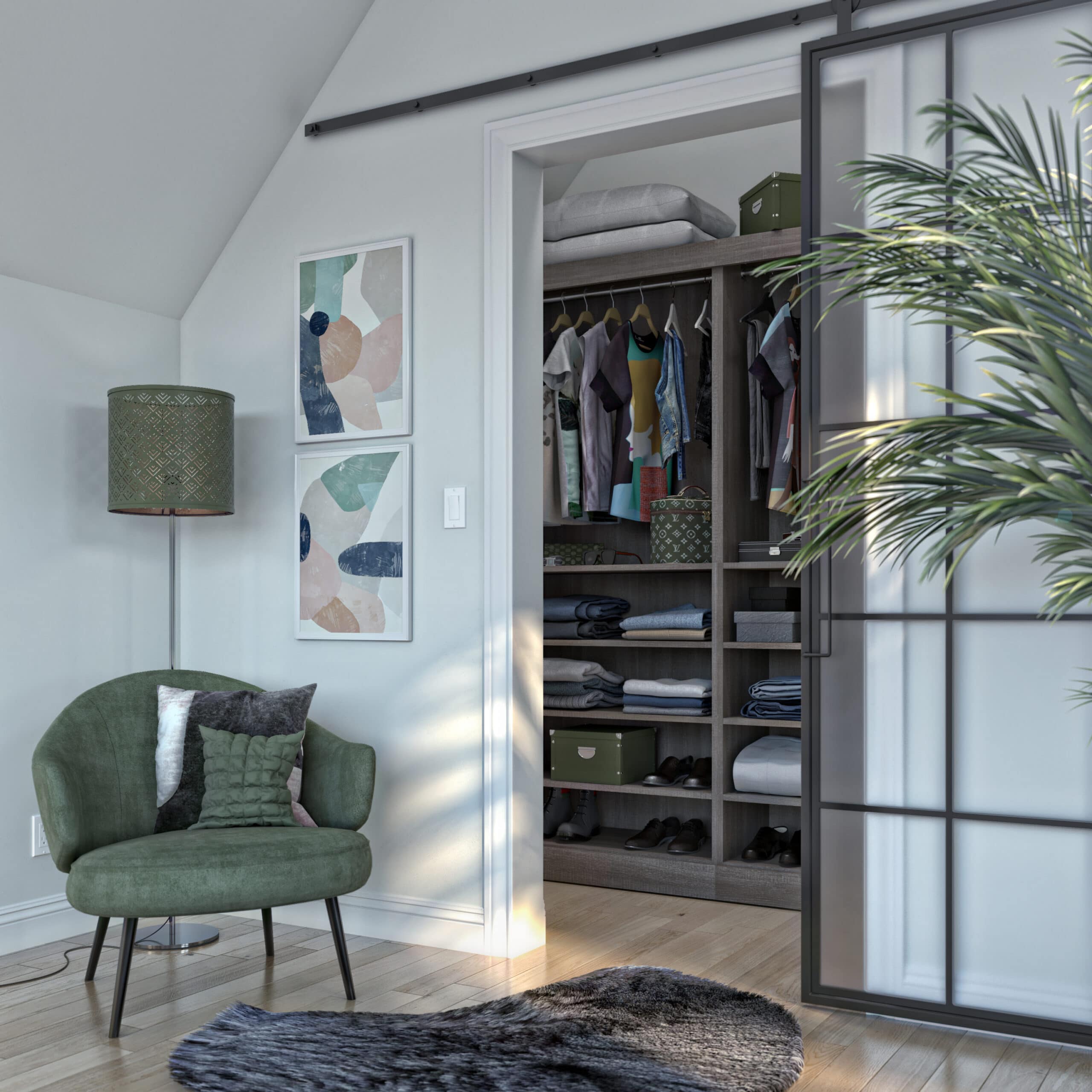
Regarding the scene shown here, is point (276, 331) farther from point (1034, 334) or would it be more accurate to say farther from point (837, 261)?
point (1034, 334)

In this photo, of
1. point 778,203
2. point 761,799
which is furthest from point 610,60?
point 761,799

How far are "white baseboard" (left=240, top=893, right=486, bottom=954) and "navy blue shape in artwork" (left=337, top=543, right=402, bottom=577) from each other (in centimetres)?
98

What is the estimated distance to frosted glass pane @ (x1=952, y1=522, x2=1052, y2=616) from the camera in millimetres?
2590

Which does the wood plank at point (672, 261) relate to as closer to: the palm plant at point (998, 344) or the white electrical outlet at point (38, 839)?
the palm plant at point (998, 344)

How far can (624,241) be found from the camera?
4297 millimetres

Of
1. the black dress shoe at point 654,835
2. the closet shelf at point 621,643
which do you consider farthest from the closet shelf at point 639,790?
the closet shelf at point 621,643

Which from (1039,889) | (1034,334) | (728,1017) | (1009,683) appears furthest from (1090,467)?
(728,1017)

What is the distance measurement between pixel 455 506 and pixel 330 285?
880 millimetres

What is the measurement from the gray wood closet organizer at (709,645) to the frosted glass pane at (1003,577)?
4.23 ft

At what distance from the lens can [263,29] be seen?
3.50 metres

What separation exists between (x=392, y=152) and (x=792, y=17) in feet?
4.30

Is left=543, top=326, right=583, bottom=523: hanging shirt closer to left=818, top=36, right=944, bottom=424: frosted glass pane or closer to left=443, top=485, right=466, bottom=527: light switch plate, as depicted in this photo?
left=443, top=485, right=466, bottom=527: light switch plate

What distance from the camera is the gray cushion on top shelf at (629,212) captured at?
165 inches

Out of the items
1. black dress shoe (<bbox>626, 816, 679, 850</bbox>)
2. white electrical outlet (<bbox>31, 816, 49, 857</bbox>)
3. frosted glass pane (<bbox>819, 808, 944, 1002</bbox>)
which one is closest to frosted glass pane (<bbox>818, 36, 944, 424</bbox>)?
frosted glass pane (<bbox>819, 808, 944, 1002</bbox>)
